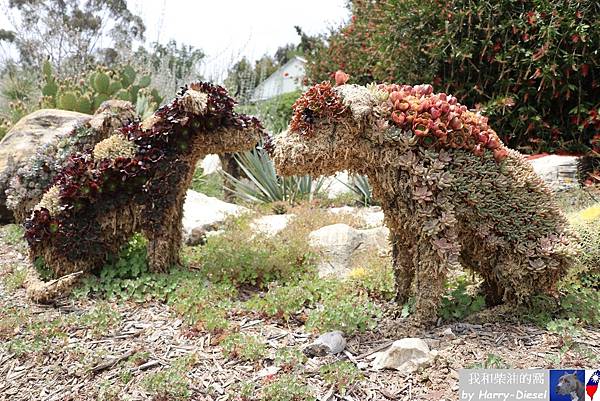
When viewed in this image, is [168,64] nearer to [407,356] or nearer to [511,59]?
[511,59]

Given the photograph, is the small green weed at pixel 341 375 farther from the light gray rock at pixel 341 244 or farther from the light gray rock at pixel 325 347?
the light gray rock at pixel 341 244

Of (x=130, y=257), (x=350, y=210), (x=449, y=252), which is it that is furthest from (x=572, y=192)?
(x=130, y=257)

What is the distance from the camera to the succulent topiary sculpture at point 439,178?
2836 mm

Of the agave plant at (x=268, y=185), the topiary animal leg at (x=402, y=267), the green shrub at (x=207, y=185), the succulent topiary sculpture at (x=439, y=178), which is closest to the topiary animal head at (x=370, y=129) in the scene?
the succulent topiary sculpture at (x=439, y=178)

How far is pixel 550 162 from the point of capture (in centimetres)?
A: 559

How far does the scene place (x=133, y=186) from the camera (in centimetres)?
394

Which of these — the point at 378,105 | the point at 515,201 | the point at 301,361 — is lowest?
the point at 301,361

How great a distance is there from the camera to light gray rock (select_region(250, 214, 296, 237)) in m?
5.08

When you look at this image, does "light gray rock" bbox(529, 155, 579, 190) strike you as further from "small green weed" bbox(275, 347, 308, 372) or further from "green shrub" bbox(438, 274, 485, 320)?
"small green weed" bbox(275, 347, 308, 372)

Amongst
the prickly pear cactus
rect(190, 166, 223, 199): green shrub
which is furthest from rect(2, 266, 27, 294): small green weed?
rect(190, 166, 223, 199): green shrub

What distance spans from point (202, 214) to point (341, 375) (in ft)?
11.0

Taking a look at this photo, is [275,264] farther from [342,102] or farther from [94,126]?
[94,126]

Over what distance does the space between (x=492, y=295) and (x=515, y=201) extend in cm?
64

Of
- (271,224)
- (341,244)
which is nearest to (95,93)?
(271,224)
